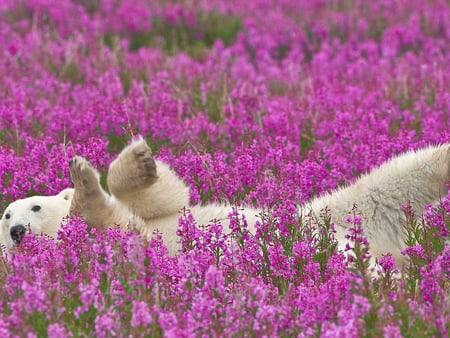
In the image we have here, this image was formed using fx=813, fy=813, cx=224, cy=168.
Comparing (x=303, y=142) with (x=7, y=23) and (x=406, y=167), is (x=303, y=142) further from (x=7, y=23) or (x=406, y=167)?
(x=7, y=23)

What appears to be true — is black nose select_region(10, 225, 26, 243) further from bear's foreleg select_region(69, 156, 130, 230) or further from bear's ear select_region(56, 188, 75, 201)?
→ bear's ear select_region(56, 188, 75, 201)

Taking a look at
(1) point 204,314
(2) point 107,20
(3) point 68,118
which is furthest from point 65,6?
(1) point 204,314

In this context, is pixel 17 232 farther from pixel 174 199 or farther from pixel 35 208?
pixel 174 199

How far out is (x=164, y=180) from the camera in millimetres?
5012

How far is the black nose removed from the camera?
461cm

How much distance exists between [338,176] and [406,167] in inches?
31.1

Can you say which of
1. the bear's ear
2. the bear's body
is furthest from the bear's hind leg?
the bear's ear

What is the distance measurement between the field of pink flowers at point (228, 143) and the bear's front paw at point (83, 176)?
0.93 feet

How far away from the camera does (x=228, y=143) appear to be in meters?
6.51

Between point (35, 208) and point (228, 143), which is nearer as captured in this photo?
point (35, 208)

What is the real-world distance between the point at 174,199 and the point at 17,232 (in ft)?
3.15

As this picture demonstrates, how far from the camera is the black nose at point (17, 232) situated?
4.61 m

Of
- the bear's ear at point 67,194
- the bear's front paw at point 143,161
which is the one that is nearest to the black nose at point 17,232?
the bear's ear at point 67,194

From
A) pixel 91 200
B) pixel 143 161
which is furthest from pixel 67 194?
pixel 143 161
